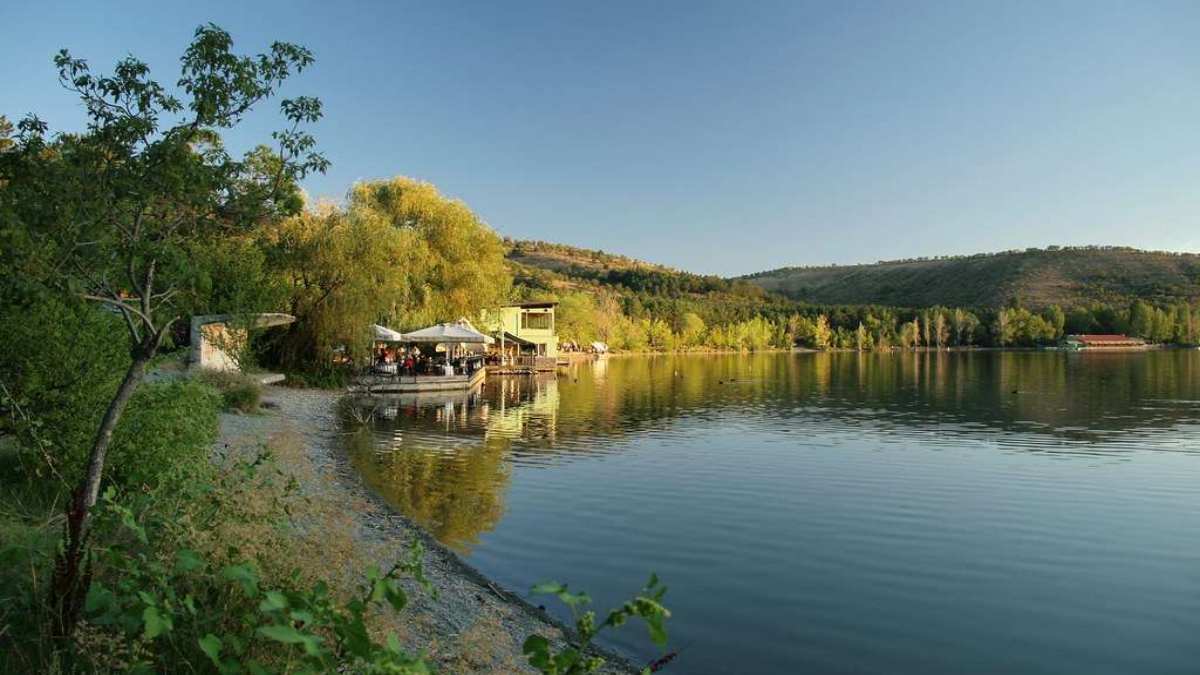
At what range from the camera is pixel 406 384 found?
113ft

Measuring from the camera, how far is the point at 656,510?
46.4 ft

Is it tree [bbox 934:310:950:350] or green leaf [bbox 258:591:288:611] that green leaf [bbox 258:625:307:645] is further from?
tree [bbox 934:310:950:350]

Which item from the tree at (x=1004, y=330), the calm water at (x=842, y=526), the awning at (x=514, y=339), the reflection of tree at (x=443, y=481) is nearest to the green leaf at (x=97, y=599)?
the calm water at (x=842, y=526)

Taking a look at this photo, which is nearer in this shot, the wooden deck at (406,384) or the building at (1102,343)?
the wooden deck at (406,384)

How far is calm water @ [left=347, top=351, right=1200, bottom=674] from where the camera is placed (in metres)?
8.41

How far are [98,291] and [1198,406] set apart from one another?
40501 mm

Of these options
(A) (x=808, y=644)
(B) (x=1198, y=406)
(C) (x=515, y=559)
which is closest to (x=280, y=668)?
(A) (x=808, y=644)

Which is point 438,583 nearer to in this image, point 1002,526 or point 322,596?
point 322,596

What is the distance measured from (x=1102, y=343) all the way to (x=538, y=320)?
339ft

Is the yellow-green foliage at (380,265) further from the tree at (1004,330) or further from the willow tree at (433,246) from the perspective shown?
the tree at (1004,330)

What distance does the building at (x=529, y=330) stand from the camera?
63219 mm

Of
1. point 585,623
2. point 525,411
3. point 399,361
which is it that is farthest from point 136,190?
point 399,361

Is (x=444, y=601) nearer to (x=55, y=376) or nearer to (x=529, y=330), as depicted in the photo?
(x=55, y=376)

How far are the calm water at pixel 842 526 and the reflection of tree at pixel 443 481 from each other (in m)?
0.08
